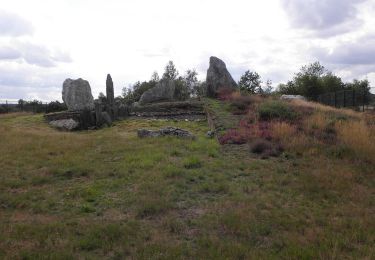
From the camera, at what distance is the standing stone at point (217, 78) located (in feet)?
113

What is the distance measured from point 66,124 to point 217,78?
13.7 m

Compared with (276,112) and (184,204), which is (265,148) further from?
(276,112)

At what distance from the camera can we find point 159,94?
1345 inches

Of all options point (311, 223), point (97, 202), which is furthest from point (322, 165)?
point (97, 202)

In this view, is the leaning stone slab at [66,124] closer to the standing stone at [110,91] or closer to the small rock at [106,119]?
the small rock at [106,119]

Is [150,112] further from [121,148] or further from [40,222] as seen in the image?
[40,222]

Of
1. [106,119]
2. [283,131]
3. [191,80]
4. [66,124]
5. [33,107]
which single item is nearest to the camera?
[283,131]

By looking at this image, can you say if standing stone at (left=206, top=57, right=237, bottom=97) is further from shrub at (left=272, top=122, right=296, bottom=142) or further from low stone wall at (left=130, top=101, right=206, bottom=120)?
shrub at (left=272, top=122, right=296, bottom=142)

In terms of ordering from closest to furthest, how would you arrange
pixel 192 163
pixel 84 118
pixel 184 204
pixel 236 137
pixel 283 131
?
pixel 184 204 → pixel 192 163 → pixel 283 131 → pixel 236 137 → pixel 84 118

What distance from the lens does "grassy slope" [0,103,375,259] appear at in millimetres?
7074

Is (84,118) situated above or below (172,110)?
below

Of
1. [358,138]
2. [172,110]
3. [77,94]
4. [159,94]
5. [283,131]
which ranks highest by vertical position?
[77,94]

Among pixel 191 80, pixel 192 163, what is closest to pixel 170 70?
pixel 191 80

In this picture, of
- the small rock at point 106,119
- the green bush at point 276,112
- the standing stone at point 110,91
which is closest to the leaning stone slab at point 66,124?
the small rock at point 106,119
